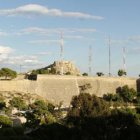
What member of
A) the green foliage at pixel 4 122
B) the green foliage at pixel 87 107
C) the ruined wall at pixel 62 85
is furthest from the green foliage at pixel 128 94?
the green foliage at pixel 87 107

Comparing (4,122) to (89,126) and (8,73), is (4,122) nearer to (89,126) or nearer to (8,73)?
(89,126)

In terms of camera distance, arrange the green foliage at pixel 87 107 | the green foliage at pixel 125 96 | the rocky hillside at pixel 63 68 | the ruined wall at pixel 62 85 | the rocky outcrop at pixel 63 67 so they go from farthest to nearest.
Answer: the rocky outcrop at pixel 63 67, the rocky hillside at pixel 63 68, the green foliage at pixel 125 96, the ruined wall at pixel 62 85, the green foliage at pixel 87 107

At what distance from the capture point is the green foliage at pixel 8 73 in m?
65.4

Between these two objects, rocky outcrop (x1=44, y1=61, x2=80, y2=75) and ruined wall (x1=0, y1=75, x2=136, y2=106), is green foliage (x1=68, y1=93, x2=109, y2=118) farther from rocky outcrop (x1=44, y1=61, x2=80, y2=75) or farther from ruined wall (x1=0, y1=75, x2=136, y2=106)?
rocky outcrop (x1=44, y1=61, x2=80, y2=75)

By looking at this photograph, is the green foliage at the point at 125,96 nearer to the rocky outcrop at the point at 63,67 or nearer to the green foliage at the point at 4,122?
the rocky outcrop at the point at 63,67

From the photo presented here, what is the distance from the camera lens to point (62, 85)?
6750 centimetres

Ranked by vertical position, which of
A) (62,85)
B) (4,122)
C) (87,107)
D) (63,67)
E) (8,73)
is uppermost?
(63,67)

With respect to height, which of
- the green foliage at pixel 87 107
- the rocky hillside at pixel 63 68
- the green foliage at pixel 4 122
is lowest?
the green foliage at pixel 4 122

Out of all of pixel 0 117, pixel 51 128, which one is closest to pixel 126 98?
pixel 0 117

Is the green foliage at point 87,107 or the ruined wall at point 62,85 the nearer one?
the green foliage at point 87,107

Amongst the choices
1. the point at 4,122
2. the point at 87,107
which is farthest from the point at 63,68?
the point at 87,107

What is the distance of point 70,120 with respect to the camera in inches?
1029

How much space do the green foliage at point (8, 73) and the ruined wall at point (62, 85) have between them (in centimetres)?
208

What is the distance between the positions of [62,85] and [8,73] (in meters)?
7.64
